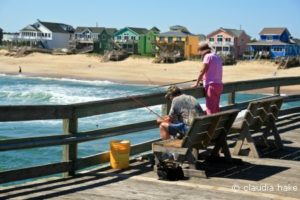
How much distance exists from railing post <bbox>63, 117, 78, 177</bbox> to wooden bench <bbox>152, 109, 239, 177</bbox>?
94cm

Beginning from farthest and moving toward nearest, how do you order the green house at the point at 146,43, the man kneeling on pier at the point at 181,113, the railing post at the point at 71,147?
1. the green house at the point at 146,43
2. the man kneeling on pier at the point at 181,113
3. the railing post at the point at 71,147

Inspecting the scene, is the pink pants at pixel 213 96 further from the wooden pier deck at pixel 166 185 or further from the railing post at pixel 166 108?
the wooden pier deck at pixel 166 185

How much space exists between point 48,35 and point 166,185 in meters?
108

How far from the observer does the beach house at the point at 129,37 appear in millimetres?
96250

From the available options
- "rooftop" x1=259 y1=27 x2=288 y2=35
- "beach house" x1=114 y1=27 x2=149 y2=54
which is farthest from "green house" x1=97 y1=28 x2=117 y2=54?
"rooftop" x1=259 y1=27 x2=288 y2=35

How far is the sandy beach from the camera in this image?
60472mm

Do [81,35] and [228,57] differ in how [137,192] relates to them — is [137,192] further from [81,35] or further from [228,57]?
[81,35]

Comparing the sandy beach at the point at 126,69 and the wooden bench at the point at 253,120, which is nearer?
the wooden bench at the point at 253,120

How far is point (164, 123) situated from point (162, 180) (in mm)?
900

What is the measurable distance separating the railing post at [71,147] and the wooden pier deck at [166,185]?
13 centimetres

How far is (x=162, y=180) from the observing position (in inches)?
267

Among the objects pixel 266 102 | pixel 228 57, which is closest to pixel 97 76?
pixel 228 57

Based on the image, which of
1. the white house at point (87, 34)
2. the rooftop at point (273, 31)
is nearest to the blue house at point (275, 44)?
the rooftop at point (273, 31)

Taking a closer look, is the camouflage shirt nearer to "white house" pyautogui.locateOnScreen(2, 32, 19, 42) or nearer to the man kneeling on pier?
the man kneeling on pier
